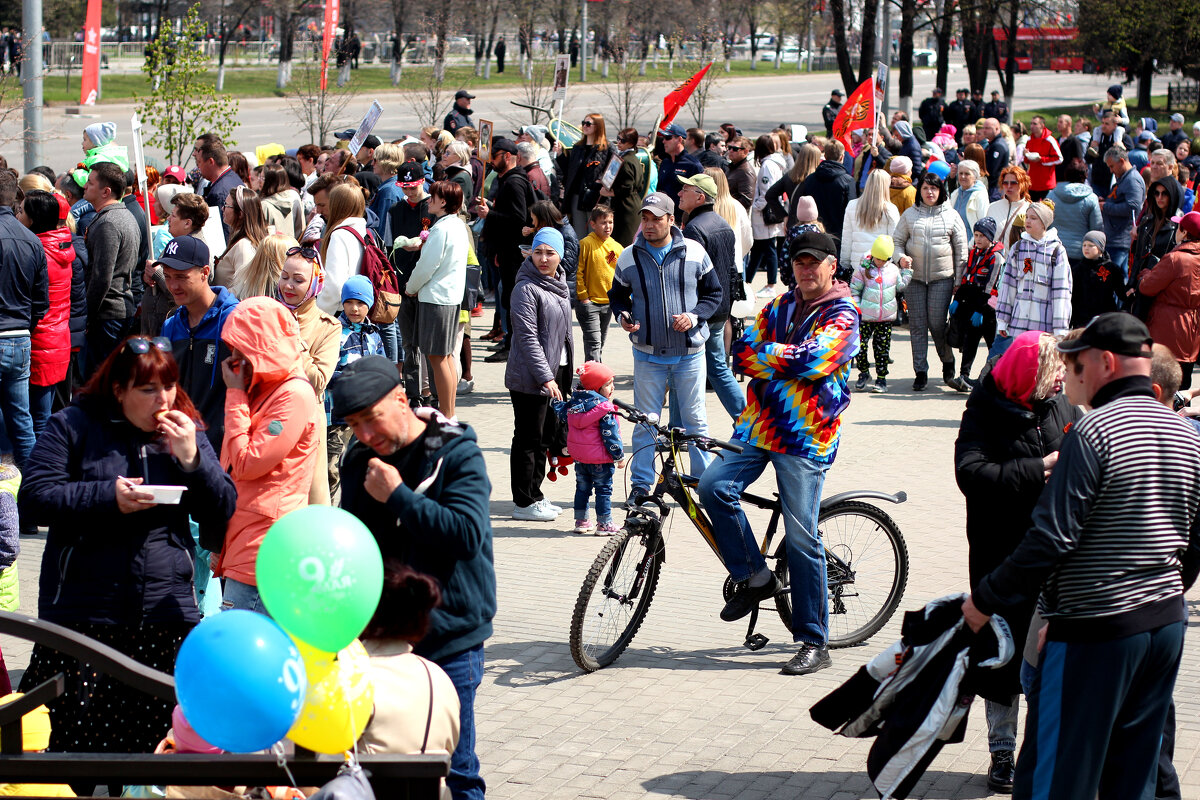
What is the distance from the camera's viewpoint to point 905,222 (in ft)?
42.6

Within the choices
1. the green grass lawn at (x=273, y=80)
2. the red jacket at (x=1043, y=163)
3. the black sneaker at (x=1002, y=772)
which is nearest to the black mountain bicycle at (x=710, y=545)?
the black sneaker at (x=1002, y=772)

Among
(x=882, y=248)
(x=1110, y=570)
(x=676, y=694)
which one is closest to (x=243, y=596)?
(x=676, y=694)

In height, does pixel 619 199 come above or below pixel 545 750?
above

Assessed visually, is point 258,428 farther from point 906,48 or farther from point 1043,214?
point 906,48

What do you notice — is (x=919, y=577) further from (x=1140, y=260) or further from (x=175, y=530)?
(x=1140, y=260)

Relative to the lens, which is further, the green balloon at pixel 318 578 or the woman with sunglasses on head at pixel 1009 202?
the woman with sunglasses on head at pixel 1009 202

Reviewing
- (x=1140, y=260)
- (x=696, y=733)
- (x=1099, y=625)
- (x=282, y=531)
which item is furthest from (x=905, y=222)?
(x=282, y=531)

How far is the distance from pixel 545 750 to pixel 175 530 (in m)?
1.92

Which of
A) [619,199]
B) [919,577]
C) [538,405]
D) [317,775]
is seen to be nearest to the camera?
[317,775]

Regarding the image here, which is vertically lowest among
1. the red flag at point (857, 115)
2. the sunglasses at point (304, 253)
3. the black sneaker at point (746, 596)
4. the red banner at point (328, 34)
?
the black sneaker at point (746, 596)

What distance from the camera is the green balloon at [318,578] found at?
127 inches

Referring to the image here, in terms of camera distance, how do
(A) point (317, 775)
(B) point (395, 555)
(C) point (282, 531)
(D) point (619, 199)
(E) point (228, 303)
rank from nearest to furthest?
(A) point (317, 775) → (C) point (282, 531) → (B) point (395, 555) → (E) point (228, 303) → (D) point (619, 199)

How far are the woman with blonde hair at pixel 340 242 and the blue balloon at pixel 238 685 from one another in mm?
6374

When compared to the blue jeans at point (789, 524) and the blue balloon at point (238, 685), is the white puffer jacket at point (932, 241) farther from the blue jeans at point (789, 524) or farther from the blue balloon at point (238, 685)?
the blue balloon at point (238, 685)
